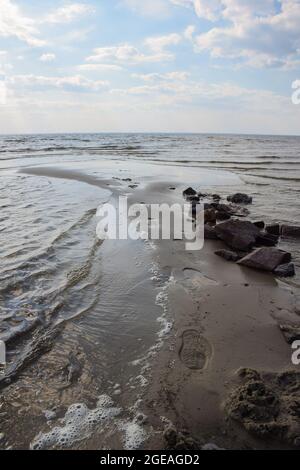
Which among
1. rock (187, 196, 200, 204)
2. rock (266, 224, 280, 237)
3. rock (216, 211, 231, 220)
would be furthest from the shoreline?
rock (187, 196, 200, 204)

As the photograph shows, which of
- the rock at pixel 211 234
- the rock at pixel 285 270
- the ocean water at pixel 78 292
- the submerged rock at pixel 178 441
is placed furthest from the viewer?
Result: the rock at pixel 211 234

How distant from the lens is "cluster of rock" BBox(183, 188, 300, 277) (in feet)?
20.7

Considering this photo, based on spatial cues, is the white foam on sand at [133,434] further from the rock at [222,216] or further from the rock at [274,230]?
the rock at [222,216]

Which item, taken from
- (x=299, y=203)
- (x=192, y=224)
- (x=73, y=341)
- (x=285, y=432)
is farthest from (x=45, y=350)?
(x=299, y=203)

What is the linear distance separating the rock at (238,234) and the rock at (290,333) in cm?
318

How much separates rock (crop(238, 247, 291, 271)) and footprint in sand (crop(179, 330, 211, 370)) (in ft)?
8.47

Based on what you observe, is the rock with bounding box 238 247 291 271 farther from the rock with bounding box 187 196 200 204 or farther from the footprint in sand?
the rock with bounding box 187 196 200 204

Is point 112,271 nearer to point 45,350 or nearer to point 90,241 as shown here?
point 90,241

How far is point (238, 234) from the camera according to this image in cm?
749

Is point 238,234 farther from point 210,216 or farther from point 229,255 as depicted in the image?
point 210,216

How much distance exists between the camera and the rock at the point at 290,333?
405 cm

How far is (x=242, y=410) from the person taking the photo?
2936 mm

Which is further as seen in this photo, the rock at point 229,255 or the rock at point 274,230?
the rock at point 274,230

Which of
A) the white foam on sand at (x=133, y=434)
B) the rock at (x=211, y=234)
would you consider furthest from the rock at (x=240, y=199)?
the white foam on sand at (x=133, y=434)
